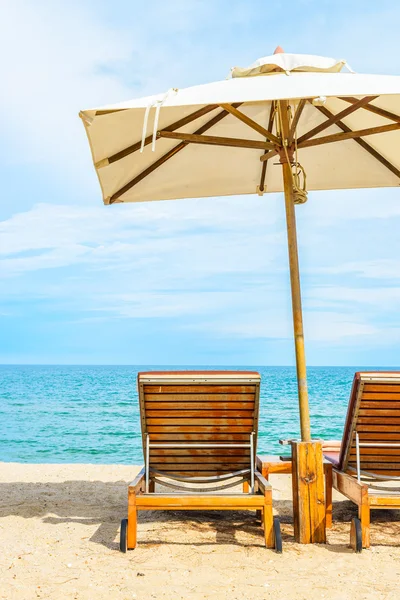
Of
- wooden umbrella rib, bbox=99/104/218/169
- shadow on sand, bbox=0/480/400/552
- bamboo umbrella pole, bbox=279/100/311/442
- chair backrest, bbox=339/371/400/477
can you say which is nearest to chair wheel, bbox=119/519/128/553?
shadow on sand, bbox=0/480/400/552

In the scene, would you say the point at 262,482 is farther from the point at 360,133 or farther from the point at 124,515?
the point at 360,133

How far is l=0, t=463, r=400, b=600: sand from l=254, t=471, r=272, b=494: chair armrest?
385 millimetres

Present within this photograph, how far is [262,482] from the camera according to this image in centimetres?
398

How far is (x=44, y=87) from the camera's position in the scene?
9297 millimetres

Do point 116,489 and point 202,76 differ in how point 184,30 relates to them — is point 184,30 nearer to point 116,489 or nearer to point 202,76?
point 202,76

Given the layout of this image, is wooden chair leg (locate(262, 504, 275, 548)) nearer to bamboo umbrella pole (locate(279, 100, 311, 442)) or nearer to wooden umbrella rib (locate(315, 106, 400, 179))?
bamboo umbrella pole (locate(279, 100, 311, 442))

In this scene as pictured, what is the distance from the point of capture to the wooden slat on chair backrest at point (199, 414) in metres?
4.03

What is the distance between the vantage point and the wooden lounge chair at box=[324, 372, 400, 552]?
3.83 metres

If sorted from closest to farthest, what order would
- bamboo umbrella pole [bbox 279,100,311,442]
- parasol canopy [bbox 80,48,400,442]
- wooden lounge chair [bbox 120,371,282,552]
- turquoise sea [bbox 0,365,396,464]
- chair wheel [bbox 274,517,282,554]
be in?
parasol canopy [bbox 80,48,400,442] → chair wheel [bbox 274,517,282,554] → wooden lounge chair [bbox 120,371,282,552] → bamboo umbrella pole [bbox 279,100,311,442] → turquoise sea [bbox 0,365,396,464]

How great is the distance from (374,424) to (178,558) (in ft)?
5.25

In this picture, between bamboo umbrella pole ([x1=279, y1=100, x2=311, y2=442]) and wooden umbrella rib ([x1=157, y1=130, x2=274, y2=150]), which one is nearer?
bamboo umbrella pole ([x1=279, y1=100, x2=311, y2=442])

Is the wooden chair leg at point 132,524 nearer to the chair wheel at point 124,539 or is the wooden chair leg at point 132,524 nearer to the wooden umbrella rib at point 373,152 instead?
the chair wheel at point 124,539

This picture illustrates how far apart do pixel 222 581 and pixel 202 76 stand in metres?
3.27

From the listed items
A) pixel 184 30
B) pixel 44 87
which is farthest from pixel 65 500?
pixel 44 87
